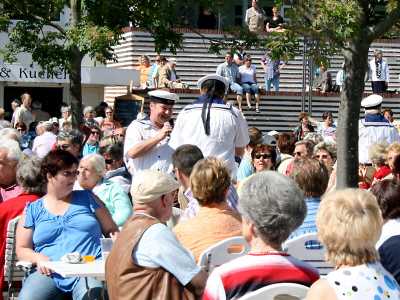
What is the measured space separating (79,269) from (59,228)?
820mm

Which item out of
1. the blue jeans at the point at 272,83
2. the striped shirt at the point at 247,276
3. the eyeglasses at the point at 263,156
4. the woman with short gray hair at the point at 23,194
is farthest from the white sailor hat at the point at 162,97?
the blue jeans at the point at 272,83

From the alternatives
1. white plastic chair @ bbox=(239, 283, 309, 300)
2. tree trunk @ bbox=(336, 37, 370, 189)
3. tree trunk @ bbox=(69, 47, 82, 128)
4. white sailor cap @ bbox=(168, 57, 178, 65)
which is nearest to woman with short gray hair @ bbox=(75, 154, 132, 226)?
white plastic chair @ bbox=(239, 283, 309, 300)

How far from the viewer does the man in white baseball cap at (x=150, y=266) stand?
5938 millimetres

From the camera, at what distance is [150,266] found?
5.99m

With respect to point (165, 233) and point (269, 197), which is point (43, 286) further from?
point (269, 197)

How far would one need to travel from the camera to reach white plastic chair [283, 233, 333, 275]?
6758 millimetres

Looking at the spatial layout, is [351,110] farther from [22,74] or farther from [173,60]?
[173,60]

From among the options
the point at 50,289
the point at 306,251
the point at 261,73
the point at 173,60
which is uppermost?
the point at 173,60

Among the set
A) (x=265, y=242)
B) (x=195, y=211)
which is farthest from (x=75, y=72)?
(x=265, y=242)

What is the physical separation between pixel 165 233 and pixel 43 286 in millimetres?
1719

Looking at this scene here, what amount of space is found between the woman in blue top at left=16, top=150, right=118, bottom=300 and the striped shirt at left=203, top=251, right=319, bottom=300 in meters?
2.49

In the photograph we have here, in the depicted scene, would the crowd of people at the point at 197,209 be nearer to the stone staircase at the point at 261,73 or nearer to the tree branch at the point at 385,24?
the tree branch at the point at 385,24

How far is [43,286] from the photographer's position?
24.4 feet

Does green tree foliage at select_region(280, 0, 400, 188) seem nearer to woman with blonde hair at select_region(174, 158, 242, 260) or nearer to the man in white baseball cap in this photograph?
woman with blonde hair at select_region(174, 158, 242, 260)
